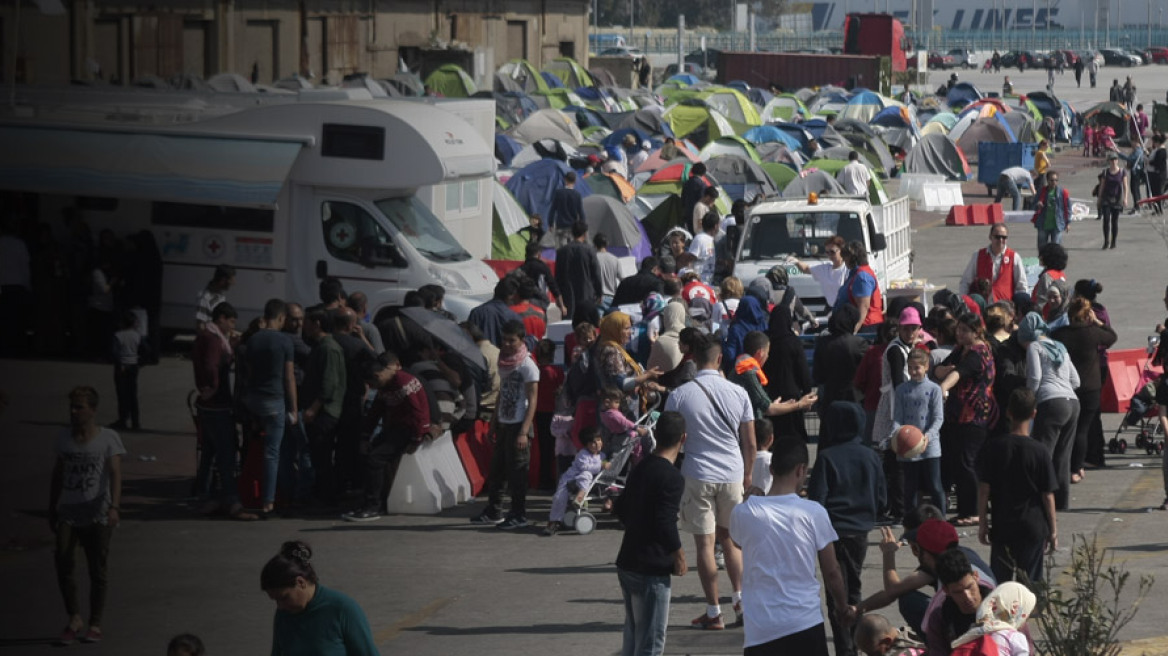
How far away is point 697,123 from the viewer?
4425 cm

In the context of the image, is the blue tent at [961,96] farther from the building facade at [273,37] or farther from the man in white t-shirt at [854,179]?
the man in white t-shirt at [854,179]

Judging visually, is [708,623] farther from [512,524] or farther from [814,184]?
[814,184]

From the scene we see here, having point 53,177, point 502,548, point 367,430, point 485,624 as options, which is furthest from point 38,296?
point 485,624

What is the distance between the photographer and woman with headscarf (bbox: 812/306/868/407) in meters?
13.0

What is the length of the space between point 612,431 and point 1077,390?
381 cm

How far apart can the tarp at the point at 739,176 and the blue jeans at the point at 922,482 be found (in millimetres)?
20989

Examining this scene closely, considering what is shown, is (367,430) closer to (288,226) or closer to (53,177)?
(288,226)

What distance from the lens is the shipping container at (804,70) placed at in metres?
69.7

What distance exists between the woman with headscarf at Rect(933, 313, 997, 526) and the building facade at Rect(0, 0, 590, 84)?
833 inches

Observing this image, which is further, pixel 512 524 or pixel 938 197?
pixel 938 197

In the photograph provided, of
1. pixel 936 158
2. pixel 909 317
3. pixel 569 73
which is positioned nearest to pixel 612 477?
pixel 909 317

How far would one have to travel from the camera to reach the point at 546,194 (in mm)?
28453

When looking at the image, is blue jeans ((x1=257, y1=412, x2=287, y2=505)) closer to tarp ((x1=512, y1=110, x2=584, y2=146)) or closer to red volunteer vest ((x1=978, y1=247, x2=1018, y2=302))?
red volunteer vest ((x1=978, y1=247, x2=1018, y2=302))

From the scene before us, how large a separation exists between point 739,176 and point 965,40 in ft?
496
